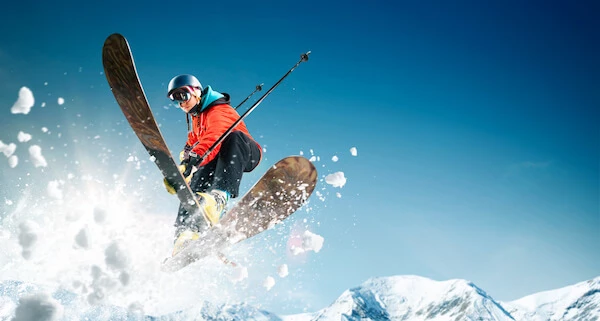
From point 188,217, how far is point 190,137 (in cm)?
145

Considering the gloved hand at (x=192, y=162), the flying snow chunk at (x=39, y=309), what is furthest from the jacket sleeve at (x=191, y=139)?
the flying snow chunk at (x=39, y=309)

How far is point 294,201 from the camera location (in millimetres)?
6320

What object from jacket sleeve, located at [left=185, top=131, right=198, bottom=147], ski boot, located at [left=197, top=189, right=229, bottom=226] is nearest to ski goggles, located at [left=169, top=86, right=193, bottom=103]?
jacket sleeve, located at [left=185, top=131, right=198, bottom=147]

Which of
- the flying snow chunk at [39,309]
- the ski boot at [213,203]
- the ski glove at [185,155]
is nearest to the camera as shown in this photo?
the flying snow chunk at [39,309]

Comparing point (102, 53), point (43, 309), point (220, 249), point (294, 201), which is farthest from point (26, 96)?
point (294, 201)

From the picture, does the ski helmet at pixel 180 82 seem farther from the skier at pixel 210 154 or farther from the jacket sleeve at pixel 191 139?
the jacket sleeve at pixel 191 139

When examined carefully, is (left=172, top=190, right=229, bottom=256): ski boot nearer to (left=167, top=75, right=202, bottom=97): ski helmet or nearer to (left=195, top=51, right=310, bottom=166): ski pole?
(left=195, top=51, right=310, bottom=166): ski pole

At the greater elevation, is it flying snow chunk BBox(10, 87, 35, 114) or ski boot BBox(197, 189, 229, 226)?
flying snow chunk BBox(10, 87, 35, 114)

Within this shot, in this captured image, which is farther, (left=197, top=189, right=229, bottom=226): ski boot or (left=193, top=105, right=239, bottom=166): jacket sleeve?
(left=193, top=105, right=239, bottom=166): jacket sleeve

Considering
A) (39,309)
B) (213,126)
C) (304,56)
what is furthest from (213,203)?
(304,56)

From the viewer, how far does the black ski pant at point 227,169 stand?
502 centimetres

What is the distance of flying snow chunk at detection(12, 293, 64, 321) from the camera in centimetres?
403

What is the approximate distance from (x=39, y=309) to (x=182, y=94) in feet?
10.3

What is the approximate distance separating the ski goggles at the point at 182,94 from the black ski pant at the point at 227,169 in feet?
2.95
